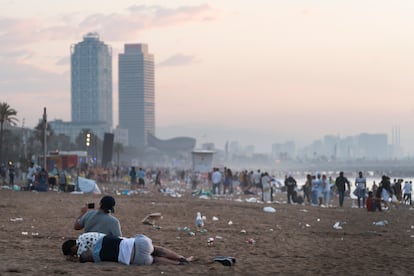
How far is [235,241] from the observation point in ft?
45.1

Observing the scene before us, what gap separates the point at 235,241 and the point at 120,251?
170 inches

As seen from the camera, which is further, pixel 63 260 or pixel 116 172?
pixel 116 172

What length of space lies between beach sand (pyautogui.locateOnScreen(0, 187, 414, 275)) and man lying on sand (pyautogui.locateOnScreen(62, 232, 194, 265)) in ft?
0.45

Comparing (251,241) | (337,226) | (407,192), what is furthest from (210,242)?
(407,192)

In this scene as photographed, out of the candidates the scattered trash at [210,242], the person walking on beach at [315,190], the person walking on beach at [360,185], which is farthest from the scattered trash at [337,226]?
the person walking on beach at [315,190]

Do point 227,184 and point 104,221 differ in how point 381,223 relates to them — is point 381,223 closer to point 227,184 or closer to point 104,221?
point 104,221

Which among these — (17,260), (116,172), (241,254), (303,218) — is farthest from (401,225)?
(116,172)

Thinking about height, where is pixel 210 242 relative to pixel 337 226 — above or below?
above

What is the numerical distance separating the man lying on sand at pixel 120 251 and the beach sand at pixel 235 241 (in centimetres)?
14

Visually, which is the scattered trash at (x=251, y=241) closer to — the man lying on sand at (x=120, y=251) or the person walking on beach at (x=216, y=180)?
the man lying on sand at (x=120, y=251)

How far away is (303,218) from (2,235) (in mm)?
10322

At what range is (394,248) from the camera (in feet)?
44.1

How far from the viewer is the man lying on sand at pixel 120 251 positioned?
9766 millimetres

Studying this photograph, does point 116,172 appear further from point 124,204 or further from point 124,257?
point 124,257
